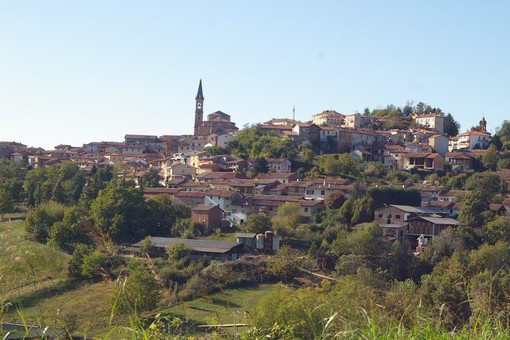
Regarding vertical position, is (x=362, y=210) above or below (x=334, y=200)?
below

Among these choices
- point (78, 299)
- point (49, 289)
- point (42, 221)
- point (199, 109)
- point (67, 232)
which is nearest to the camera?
point (78, 299)

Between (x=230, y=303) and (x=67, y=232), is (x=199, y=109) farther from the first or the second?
(x=230, y=303)

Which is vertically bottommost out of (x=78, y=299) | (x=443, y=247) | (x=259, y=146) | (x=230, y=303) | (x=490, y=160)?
(x=78, y=299)

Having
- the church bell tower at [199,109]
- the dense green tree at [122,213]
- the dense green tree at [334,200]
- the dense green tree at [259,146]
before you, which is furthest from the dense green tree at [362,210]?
the church bell tower at [199,109]

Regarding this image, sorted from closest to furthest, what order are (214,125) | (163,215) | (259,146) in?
(163,215), (259,146), (214,125)

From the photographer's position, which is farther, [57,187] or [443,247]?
[57,187]

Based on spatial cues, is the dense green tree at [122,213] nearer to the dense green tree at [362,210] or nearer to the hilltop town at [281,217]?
the hilltop town at [281,217]

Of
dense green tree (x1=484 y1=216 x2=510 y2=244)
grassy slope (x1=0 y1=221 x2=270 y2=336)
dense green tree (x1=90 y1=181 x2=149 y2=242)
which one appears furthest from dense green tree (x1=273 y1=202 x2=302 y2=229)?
dense green tree (x1=484 y1=216 x2=510 y2=244)

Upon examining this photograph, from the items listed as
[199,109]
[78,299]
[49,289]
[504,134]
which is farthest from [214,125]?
[78,299]
